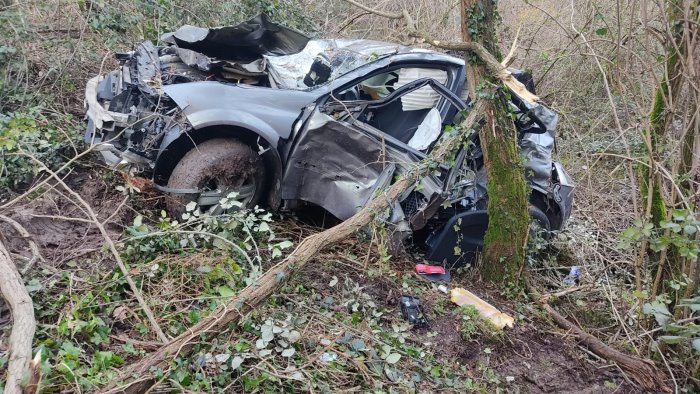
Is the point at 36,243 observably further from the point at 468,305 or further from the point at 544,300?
the point at 544,300

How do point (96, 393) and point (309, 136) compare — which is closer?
point (96, 393)

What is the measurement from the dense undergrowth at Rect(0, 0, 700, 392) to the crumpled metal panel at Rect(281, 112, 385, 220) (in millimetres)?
374

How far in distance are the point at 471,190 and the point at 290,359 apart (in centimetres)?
239

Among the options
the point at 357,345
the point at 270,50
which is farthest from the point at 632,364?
the point at 270,50

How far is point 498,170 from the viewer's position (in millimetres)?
4457

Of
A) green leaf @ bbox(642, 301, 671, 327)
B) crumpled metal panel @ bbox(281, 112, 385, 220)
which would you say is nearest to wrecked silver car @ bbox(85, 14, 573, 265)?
crumpled metal panel @ bbox(281, 112, 385, 220)

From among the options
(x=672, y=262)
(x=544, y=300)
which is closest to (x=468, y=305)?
(x=544, y=300)

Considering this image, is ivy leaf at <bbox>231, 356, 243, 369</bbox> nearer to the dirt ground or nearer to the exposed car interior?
the dirt ground

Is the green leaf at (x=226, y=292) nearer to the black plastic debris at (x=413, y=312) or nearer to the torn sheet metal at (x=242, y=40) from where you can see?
the black plastic debris at (x=413, y=312)

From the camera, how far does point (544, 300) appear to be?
458cm

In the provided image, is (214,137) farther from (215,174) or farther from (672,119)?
(672,119)

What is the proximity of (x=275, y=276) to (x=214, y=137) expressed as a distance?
1717mm

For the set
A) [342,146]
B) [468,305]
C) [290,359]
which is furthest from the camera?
[342,146]

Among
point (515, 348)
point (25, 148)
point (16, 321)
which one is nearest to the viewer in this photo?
point (16, 321)
